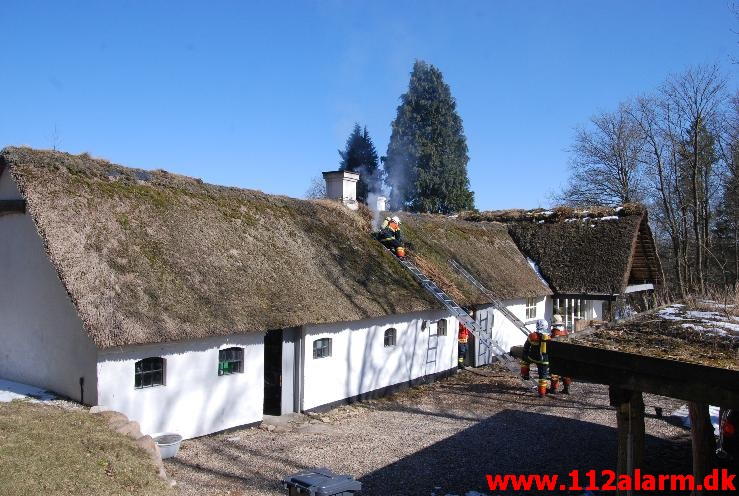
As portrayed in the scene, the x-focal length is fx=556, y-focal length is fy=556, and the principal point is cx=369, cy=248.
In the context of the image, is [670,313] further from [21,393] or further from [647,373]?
[21,393]

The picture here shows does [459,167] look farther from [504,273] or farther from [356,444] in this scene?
[356,444]

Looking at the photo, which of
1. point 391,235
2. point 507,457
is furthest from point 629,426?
point 391,235

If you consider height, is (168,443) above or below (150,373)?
below

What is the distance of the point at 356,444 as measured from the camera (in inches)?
378

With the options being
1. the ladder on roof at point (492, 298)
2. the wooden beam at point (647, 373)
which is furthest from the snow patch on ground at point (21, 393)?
the ladder on roof at point (492, 298)

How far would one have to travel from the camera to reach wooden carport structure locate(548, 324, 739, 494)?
4344mm

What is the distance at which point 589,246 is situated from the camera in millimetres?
20484

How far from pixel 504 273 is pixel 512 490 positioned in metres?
11.4

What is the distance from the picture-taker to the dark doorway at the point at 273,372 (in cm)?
1117

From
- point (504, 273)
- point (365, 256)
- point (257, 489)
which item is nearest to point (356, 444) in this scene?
point (257, 489)

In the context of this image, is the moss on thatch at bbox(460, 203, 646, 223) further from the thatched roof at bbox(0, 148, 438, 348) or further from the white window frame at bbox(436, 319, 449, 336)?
the thatched roof at bbox(0, 148, 438, 348)

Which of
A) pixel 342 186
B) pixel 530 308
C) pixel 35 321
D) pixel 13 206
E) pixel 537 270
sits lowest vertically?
pixel 530 308

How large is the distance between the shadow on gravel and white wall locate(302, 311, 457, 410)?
2.93 meters

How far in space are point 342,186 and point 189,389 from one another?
29.0 ft
